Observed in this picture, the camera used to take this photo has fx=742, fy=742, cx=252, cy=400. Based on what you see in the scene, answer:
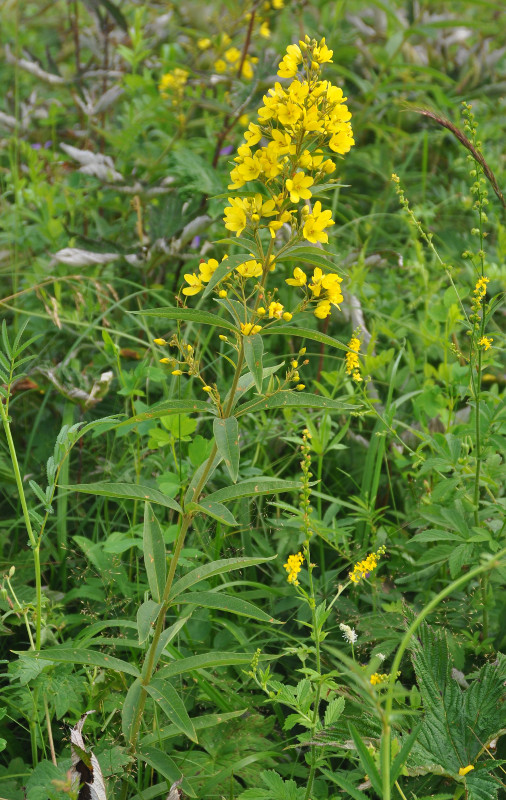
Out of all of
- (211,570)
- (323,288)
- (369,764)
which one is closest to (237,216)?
(323,288)

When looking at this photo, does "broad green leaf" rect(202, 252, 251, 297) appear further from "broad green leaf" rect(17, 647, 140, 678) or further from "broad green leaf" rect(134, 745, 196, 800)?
"broad green leaf" rect(134, 745, 196, 800)

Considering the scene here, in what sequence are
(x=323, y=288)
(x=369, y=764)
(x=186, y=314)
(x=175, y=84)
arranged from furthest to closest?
(x=175, y=84)
(x=323, y=288)
(x=186, y=314)
(x=369, y=764)

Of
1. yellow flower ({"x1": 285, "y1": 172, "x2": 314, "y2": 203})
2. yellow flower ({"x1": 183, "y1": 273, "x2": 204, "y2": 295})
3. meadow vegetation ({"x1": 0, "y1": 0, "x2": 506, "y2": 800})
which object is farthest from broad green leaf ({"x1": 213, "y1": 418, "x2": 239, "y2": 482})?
yellow flower ({"x1": 285, "y1": 172, "x2": 314, "y2": 203})

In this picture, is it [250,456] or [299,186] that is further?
[250,456]

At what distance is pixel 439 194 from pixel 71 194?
4.90ft

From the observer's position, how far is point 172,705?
45.4 inches

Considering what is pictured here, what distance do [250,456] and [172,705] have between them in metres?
0.94

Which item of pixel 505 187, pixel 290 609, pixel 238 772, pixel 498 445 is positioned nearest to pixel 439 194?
pixel 505 187

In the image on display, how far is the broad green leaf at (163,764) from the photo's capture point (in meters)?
1.18

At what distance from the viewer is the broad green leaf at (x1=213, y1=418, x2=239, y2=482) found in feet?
3.52

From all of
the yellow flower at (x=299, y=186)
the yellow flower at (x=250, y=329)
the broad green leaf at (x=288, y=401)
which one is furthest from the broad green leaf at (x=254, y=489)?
the yellow flower at (x=299, y=186)

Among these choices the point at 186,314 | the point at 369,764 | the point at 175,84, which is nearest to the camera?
the point at 369,764

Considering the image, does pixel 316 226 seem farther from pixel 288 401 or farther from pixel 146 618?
pixel 146 618

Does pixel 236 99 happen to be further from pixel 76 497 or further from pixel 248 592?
pixel 248 592
